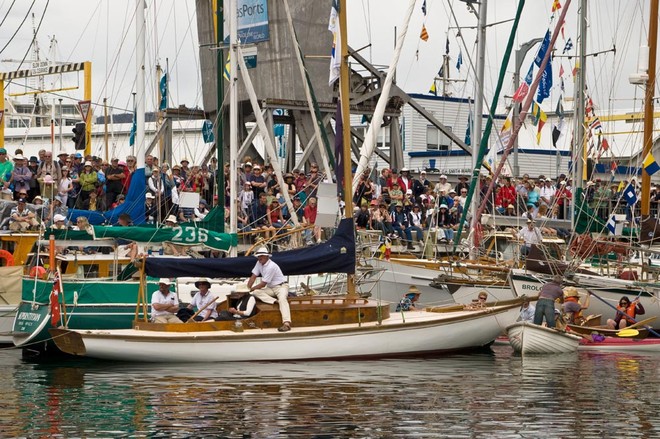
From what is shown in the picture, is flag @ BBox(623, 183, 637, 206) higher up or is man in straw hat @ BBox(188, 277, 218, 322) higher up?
flag @ BBox(623, 183, 637, 206)

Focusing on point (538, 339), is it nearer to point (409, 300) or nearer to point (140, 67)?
point (409, 300)

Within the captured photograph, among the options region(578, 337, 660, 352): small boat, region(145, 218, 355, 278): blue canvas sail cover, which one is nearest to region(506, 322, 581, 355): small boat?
region(578, 337, 660, 352): small boat

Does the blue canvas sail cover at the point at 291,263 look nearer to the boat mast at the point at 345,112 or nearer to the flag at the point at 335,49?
the boat mast at the point at 345,112

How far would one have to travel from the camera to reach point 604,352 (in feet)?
95.6

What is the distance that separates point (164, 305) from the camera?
1054 inches

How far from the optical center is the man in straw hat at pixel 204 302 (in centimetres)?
2662

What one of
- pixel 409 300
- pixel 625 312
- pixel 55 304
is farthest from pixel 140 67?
pixel 625 312

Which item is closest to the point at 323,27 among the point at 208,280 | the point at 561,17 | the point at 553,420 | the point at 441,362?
the point at 561,17

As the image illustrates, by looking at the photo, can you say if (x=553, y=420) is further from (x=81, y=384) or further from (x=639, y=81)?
(x=639, y=81)

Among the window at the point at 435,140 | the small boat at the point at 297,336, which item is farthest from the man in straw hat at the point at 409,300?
the window at the point at 435,140

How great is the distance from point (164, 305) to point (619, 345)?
→ 407 inches

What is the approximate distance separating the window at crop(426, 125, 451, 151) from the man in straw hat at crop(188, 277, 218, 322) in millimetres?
38606

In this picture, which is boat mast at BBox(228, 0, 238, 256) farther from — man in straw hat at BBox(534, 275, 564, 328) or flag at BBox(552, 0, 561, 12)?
flag at BBox(552, 0, 561, 12)

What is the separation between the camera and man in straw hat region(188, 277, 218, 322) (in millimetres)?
26625
